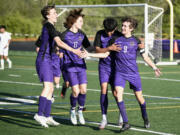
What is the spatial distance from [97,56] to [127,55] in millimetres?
530

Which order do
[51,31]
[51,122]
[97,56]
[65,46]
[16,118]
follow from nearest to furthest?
[65,46] → [97,56] → [51,31] → [51,122] → [16,118]

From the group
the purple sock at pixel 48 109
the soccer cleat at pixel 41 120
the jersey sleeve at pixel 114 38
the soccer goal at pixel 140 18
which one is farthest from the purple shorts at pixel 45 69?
the soccer goal at pixel 140 18

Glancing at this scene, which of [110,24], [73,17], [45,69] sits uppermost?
[73,17]

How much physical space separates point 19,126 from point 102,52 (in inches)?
78.8

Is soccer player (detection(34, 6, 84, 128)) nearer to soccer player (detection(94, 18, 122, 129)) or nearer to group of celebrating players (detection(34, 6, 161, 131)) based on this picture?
group of celebrating players (detection(34, 6, 161, 131))

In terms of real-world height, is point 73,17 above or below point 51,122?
above

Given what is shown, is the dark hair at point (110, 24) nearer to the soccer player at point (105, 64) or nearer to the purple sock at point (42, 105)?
the soccer player at point (105, 64)

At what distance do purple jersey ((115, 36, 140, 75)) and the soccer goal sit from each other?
15.0 metres

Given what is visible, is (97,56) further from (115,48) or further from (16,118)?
(16,118)

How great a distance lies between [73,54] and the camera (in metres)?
8.59

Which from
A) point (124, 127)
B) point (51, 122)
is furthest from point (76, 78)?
point (124, 127)

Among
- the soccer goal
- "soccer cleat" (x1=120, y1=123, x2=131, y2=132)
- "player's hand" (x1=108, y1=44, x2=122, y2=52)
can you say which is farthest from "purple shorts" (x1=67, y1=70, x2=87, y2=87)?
the soccer goal

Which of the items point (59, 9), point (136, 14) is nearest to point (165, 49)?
point (136, 14)

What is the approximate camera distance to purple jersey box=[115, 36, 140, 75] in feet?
26.3
